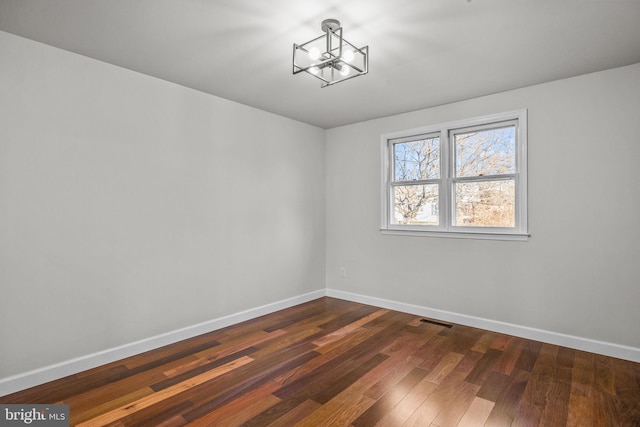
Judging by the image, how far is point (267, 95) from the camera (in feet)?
11.9

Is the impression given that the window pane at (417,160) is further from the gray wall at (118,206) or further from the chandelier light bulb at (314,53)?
the chandelier light bulb at (314,53)

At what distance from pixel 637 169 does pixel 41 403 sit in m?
4.91

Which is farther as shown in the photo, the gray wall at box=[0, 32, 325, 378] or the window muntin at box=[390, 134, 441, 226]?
the window muntin at box=[390, 134, 441, 226]

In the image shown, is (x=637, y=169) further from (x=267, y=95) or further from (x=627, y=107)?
(x=267, y=95)

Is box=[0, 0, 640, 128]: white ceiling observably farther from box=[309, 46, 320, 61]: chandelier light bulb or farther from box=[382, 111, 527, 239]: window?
box=[382, 111, 527, 239]: window

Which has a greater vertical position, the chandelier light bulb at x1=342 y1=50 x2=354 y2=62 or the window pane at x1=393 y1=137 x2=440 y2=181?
the chandelier light bulb at x1=342 y1=50 x2=354 y2=62

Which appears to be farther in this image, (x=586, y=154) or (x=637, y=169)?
(x=586, y=154)

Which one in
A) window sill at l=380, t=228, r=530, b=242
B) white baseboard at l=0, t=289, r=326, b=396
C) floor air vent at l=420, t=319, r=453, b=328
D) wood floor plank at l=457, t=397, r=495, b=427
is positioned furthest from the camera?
floor air vent at l=420, t=319, r=453, b=328

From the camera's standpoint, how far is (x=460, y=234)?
3.83m

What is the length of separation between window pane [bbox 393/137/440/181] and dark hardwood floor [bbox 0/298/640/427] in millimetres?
1902

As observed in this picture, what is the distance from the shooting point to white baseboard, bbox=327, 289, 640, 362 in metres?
2.93

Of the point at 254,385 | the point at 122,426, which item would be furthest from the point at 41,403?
the point at 254,385

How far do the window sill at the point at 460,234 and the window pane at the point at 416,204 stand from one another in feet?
0.49

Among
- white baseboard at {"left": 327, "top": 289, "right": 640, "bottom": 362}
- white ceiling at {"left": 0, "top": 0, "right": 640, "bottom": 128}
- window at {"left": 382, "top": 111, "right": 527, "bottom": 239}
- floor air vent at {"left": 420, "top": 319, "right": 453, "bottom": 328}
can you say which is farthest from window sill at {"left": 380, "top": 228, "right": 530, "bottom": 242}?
white ceiling at {"left": 0, "top": 0, "right": 640, "bottom": 128}
